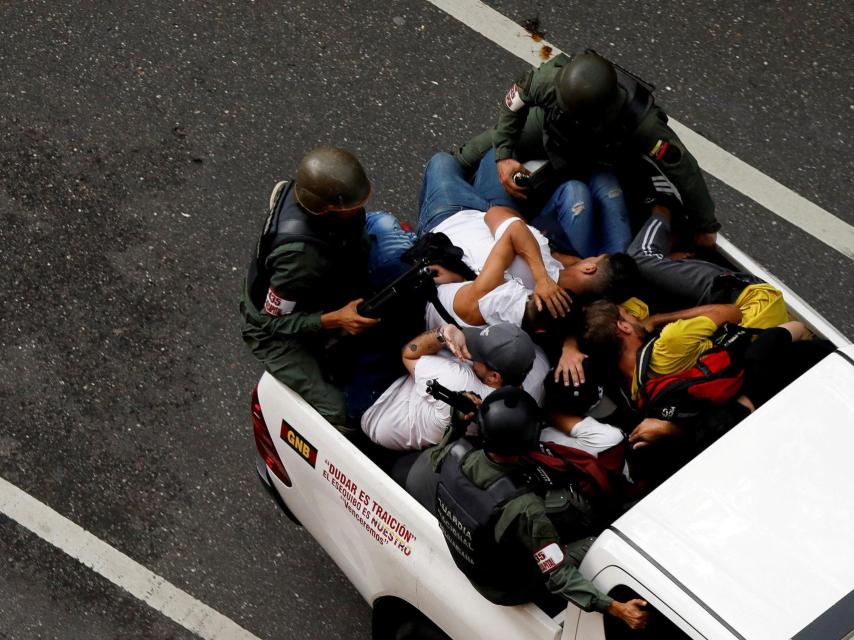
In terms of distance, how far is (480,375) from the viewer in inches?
158

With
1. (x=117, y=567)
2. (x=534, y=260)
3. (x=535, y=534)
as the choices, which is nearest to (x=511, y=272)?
(x=534, y=260)

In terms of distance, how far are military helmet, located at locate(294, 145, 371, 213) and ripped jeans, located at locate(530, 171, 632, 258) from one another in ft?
3.79

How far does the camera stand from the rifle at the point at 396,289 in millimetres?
4145

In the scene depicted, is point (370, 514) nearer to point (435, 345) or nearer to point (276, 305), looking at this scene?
point (435, 345)

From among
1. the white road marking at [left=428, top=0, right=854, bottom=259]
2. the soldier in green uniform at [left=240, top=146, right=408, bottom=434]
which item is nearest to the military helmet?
the soldier in green uniform at [left=240, top=146, right=408, bottom=434]

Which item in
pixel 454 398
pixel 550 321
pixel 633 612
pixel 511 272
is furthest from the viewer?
pixel 511 272

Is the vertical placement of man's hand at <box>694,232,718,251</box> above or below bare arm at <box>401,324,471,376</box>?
above

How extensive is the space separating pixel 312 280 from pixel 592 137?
153cm

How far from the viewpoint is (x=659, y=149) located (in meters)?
4.77

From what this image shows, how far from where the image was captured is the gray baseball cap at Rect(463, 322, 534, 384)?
3.84 metres

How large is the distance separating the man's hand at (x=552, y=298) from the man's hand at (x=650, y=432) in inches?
24.1

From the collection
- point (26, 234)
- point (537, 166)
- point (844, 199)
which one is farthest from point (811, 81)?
point (26, 234)

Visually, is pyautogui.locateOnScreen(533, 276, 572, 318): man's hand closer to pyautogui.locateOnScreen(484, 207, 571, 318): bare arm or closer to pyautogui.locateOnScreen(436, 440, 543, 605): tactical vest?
pyautogui.locateOnScreen(484, 207, 571, 318): bare arm

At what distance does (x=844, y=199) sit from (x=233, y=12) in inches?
162
